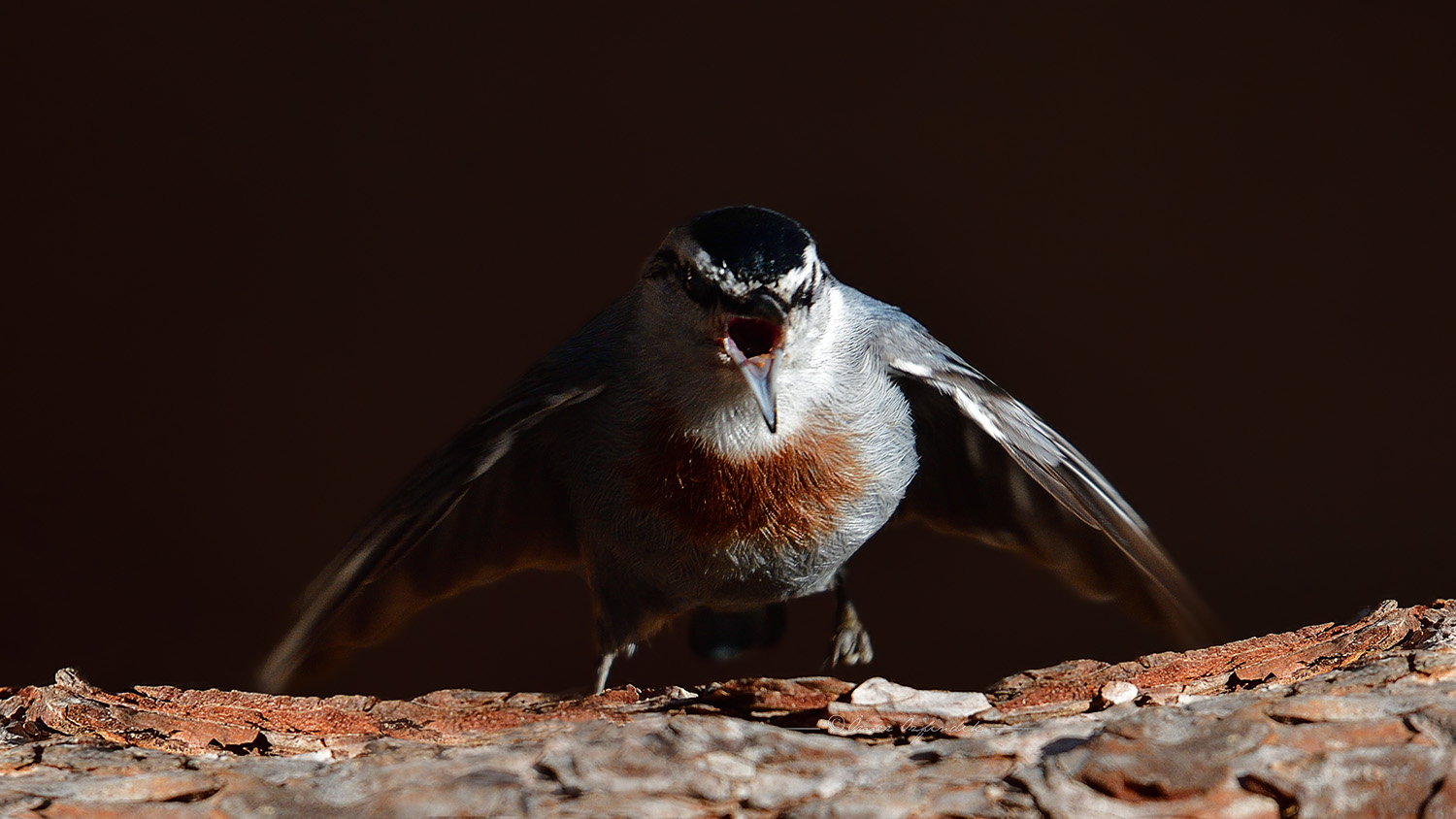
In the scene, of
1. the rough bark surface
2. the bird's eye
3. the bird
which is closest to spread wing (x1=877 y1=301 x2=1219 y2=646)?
the bird

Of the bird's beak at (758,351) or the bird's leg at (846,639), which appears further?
the bird's leg at (846,639)

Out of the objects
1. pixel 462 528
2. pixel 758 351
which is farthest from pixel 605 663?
pixel 758 351

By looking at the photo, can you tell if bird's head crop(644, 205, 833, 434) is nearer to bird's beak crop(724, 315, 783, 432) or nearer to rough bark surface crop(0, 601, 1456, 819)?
bird's beak crop(724, 315, 783, 432)

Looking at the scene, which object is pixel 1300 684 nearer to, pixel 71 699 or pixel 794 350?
pixel 794 350

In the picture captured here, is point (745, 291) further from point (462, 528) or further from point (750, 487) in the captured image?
point (462, 528)

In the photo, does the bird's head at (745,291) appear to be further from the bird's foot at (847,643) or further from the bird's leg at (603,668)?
the bird's foot at (847,643)

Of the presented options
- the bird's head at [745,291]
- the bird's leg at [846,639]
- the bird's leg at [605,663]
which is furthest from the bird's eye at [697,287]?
the bird's leg at [846,639]

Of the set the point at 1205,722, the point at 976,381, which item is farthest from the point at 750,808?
the point at 976,381
